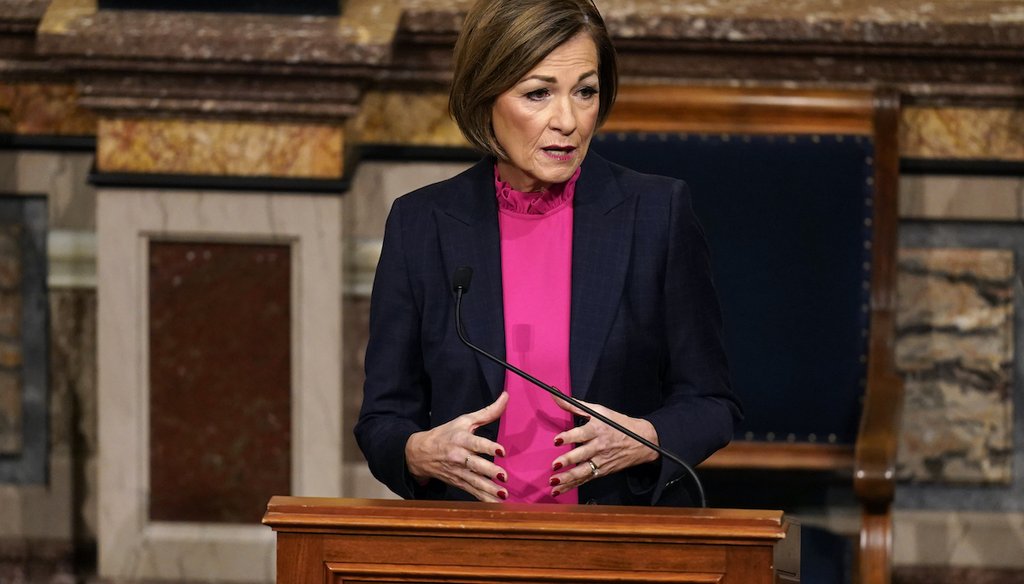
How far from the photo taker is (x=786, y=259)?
361 centimetres

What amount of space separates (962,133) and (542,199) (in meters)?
1.88

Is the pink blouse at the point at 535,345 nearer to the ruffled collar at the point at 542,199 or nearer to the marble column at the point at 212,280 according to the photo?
the ruffled collar at the point at 542,199

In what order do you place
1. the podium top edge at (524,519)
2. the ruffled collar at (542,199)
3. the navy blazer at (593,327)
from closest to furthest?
the podium top edge at (524,519)
the navy blazer at (593,327)
the ruffled collar at (542,199)

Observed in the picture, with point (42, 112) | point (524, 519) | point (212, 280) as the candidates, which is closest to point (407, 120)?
point (212, 280)

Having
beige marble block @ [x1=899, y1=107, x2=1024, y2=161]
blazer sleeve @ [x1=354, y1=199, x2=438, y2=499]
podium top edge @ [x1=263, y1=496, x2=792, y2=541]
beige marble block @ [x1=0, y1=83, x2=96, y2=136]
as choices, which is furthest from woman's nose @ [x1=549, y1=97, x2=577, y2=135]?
beige marble block @ [x1=0, y1=83, x2=96, y2=136]

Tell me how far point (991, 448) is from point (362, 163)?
166 cm

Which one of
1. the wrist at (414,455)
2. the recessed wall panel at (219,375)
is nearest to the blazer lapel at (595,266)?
the wrist at (414,455)

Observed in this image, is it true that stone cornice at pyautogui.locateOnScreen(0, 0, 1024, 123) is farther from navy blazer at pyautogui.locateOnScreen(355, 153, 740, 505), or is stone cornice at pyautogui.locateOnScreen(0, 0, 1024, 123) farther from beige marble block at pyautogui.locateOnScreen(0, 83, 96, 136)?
navy blazer at pyautogui.locateOnScreen(355, 153, 740, 505)

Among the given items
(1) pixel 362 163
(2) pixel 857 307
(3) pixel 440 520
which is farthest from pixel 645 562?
(1) pixel 362 163

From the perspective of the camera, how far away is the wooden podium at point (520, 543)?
5.43ft

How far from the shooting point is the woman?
2.04m

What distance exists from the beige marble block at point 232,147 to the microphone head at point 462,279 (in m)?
1.65

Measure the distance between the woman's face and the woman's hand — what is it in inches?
13.3

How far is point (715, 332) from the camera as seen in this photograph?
211 centimetres
